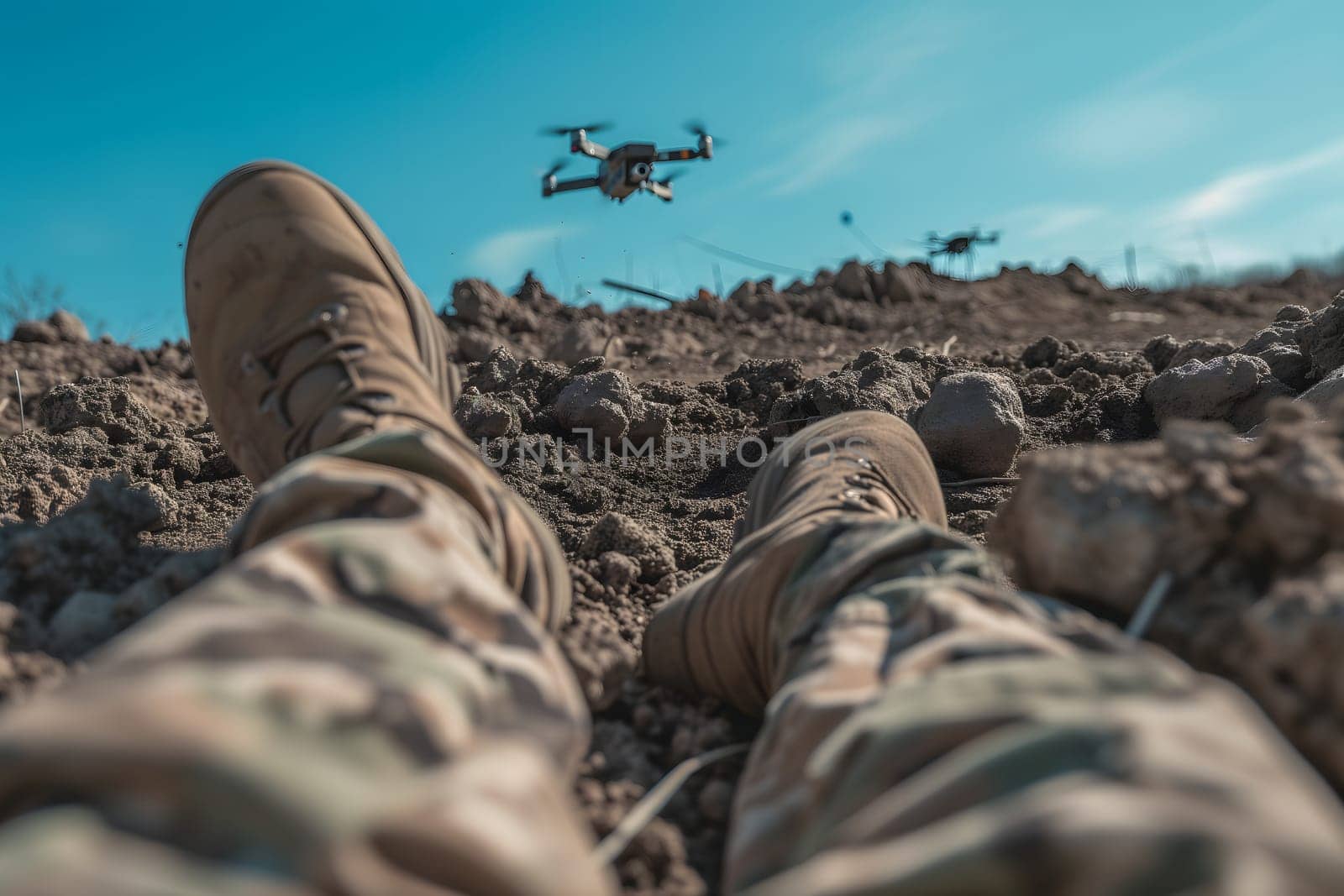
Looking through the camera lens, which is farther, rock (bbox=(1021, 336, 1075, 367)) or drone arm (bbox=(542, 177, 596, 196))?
Answer: drone arm (bbox=(542, 177, 596, 196))

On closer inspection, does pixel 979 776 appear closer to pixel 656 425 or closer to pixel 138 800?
pixel 138 800

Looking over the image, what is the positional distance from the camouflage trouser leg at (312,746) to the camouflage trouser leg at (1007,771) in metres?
0.21

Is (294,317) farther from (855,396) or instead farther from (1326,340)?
(1326,340)

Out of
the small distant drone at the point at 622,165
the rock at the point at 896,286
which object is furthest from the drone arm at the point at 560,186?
the rock at the point at 896,286

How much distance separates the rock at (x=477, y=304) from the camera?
5492 mm

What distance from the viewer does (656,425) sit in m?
3.13

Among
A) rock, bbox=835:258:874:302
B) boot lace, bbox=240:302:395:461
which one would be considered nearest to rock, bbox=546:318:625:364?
boot lace, bbox=240:302:395:461

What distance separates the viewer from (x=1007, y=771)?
Result: 0.71 m

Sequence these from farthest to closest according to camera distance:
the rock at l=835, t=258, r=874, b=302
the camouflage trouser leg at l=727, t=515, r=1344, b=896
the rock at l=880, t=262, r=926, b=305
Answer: the rock at l=880, t=262, r=926, b=305, the rock at l=835, t=258, r=874, b=302, the camouflage trouser leg at l=727, t=515, r=1344, b=896

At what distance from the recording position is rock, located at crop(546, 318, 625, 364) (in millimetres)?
4781

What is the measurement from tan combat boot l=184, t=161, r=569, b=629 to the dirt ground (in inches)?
13.0

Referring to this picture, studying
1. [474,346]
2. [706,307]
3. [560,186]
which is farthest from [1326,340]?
[560,186]

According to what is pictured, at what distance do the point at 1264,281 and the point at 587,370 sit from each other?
950 centimetres

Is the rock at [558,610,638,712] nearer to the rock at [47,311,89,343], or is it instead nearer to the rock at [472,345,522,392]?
the rock at [472,345,522,392]
